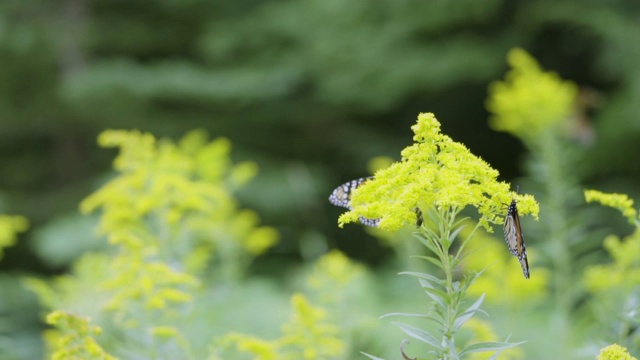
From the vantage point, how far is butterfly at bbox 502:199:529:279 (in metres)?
1.83

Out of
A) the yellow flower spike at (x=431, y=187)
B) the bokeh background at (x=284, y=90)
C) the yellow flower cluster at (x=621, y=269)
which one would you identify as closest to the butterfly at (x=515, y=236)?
the yellow flower spike at (x=431, y=187)

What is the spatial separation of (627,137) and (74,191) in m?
6.19

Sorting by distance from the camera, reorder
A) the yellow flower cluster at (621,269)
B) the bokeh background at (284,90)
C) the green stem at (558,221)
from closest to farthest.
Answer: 1. the yellow flower cluster at (621,269)
2. the green stem at (558,221)
3. the bokeh background at (284,90)

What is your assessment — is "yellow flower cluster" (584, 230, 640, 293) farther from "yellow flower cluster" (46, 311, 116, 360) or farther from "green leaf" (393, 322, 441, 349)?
"yellow flower cluster" (46, 311, 116, 360)

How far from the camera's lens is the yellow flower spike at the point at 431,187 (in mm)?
1705

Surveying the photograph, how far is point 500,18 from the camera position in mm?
9102

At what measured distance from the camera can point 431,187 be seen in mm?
1714

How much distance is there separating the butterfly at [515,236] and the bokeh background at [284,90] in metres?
5.22

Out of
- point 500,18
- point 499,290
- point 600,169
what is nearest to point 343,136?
point 500,18

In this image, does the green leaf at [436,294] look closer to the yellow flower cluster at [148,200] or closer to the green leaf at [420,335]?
the green leaf at [420,335]

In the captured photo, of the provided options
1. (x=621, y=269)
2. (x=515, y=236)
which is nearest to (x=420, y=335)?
(x=515, y=236)

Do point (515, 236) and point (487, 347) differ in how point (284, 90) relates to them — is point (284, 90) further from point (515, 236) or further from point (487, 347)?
point (487, 347)

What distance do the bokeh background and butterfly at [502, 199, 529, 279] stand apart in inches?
205

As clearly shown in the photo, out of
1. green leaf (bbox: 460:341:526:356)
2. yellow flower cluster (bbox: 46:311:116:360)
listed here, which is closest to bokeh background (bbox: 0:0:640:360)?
yellow flower cluster (bbox: 46:311:116:360)
